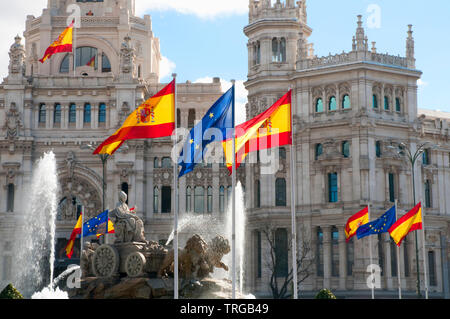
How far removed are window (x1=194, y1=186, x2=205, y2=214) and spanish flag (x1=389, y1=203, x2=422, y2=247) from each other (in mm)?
31372

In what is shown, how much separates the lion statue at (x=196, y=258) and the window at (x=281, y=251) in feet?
121

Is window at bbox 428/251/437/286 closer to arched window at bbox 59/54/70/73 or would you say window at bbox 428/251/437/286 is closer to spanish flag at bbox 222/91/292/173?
arched window at bbox 59/54/70/73

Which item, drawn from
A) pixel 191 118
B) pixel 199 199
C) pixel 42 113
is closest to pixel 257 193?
pixel 199 199

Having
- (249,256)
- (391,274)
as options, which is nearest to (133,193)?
(249,256)

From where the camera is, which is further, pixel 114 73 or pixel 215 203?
pixel 114 73

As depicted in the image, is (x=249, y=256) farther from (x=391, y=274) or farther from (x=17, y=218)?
(x=17, y=218)

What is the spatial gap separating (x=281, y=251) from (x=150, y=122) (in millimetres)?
41836

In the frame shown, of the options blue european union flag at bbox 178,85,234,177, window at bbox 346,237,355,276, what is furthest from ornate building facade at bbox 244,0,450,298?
blue european union flag at bbox 178,85,234,177

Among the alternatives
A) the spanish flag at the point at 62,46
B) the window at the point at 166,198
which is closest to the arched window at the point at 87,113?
the spanish flag at the point at 62,46

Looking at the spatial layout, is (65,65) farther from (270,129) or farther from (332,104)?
(270,129)

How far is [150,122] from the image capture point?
28.6 meters

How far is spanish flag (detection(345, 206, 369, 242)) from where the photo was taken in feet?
161
